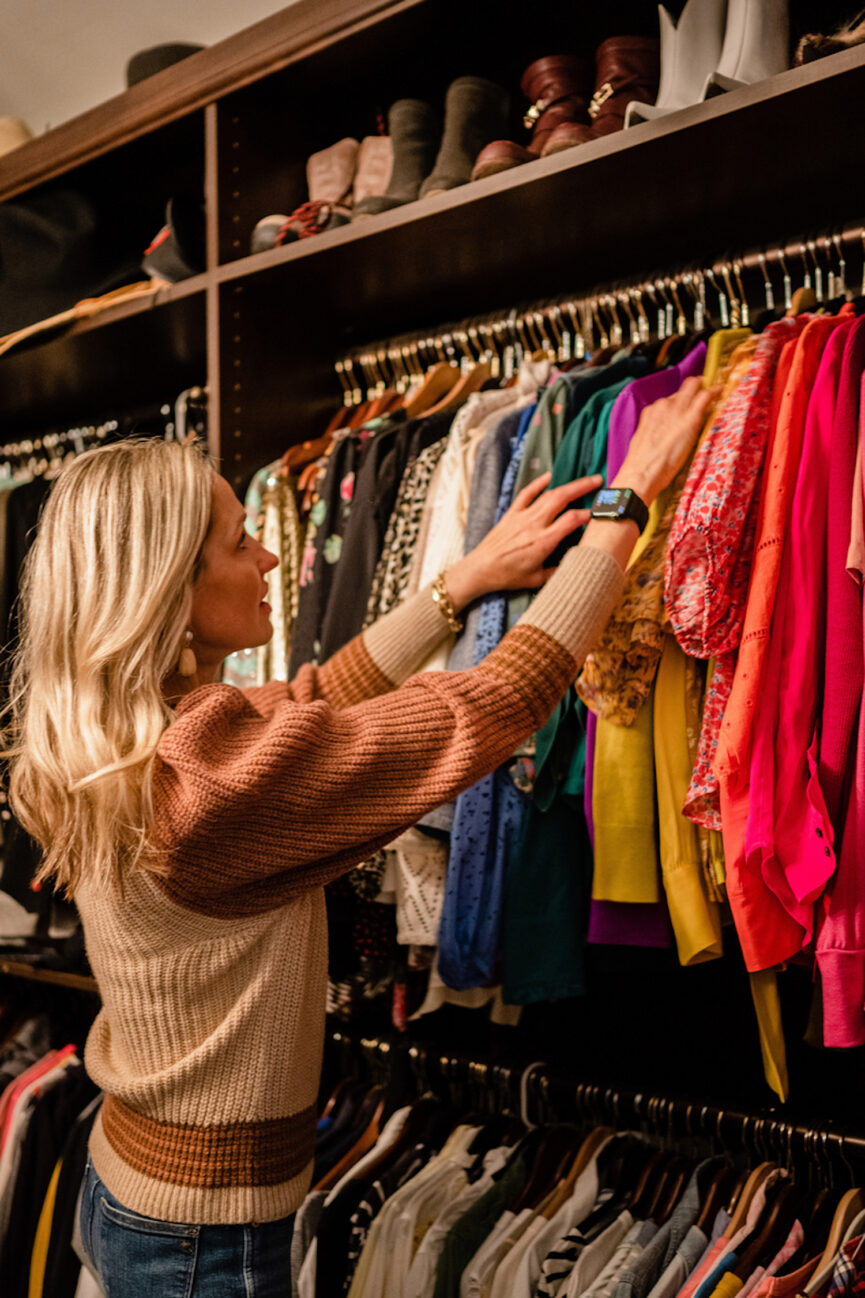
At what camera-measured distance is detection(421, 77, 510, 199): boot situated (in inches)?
64.4

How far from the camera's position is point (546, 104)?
1626 millimetres

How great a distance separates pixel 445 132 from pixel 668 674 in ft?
3.20

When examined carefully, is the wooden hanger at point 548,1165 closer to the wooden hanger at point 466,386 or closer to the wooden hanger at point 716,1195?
the wooden hanger at point 716,1195

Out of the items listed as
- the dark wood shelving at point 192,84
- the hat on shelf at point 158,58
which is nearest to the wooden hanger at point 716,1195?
the dark wood shelving at point 192,84

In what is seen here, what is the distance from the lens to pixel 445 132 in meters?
1.71

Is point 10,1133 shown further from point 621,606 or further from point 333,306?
point 333,306

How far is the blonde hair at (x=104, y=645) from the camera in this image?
1062 mm

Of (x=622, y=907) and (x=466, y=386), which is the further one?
(x=466, y=386)

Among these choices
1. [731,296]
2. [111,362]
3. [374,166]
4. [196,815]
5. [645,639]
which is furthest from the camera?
[111,362]

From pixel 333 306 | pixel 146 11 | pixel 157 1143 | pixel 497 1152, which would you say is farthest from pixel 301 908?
pixel 146 11

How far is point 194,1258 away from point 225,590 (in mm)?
696

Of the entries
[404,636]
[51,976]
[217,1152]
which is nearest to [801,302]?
[404,636]

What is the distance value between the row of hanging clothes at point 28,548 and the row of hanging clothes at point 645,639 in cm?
39

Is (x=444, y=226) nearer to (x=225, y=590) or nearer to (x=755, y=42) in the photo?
(x=755, y=42)
